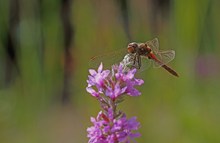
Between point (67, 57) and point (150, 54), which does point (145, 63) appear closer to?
point (150, 54)

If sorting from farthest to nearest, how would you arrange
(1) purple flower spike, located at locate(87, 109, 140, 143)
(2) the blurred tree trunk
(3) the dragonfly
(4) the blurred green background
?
(2) the blurred tree trunk → (4) the blurred green background → (3) the dragonfly → (1) purple flower spike, located at locate(87, 109, 140, 143)

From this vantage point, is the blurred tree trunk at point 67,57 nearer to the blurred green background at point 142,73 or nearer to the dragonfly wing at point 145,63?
the blurred green background at point 142,73

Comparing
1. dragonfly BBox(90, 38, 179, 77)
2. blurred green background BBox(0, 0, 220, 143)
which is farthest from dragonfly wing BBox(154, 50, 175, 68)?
blurred green background BBox(0, 0, 220, 143)

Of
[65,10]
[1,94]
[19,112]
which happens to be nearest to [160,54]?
[19,112]

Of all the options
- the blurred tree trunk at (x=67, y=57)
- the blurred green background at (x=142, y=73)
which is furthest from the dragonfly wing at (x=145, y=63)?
the blurred tree trunk at (x=67, y=57)

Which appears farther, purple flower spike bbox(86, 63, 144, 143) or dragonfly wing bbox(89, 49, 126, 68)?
→ dragonfly wing bbox(89, 49, 126, 68)

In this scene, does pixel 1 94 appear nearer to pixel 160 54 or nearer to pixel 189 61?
pixel 189 61

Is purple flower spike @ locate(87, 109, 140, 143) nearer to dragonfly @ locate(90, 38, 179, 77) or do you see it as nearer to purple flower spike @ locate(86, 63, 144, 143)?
purple flower spike @ locate(86, 63, 144, 143)

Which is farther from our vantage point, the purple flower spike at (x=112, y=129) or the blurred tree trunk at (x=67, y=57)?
the blurred tree trunk at (x=67, y=57)
